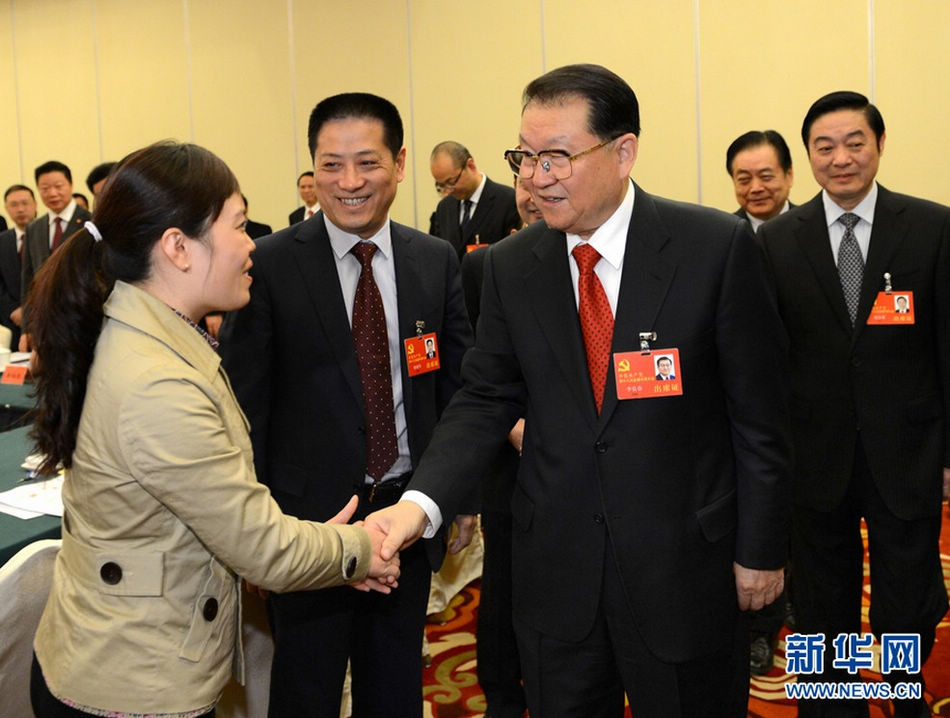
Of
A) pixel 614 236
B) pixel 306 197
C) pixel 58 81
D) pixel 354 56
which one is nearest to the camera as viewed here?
pixel 614 236

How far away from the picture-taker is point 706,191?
21.5ft

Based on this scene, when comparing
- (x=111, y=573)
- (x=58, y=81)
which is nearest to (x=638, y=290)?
(x=111, y=573)

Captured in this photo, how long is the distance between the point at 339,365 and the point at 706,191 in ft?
16.8

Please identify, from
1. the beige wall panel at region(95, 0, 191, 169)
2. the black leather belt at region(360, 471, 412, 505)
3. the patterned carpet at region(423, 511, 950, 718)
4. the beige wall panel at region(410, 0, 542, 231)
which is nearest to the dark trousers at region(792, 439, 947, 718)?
the patterned carpet at region(423, 511, 950, 718)

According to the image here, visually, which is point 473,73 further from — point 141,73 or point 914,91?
point 141,73

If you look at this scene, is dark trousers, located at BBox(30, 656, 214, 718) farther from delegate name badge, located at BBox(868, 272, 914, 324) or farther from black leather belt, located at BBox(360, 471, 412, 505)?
delegate name badge, located at BBox(868, 272, 914, 324)

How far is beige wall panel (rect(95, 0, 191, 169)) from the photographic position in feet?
29.0

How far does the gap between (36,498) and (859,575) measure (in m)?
2.36

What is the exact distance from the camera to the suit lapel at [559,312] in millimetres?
1657

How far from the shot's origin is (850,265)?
101 inches

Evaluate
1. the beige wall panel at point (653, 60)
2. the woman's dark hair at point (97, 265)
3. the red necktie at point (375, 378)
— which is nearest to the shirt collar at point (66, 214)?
the beige wall panel at point (653, 60)

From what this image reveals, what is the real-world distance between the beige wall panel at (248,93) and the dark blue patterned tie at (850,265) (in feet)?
22.1

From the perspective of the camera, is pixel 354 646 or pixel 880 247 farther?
pixel 880 247

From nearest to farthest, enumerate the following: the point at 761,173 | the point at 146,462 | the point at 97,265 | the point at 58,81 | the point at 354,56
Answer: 1. the point at 146,462
2. the point at 97,265
3. the point at 761,173
4. the point at 354,56
5. the point at 58,81
